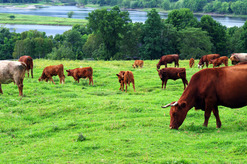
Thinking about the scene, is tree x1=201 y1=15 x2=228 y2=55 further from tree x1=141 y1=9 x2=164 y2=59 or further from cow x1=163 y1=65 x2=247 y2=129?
cow x1=163 y1=65 x2=247 y2=129

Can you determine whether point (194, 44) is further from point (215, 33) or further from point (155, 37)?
point (215, 33)

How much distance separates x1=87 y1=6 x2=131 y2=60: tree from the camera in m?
63.4

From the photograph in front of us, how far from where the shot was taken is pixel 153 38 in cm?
6431

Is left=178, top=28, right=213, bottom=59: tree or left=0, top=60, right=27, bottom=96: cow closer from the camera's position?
left=0, top=60, right=27, bottom=96: cow

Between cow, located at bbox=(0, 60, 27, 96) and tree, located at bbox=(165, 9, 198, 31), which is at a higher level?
tree, located at bbox=(165, 9, 198, 31)

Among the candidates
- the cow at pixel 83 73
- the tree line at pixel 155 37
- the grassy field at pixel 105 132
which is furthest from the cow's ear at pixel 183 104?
the tree line at pixel 155 37

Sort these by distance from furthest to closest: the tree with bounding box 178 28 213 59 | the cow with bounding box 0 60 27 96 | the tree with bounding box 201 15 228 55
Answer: the tree with bounding box 201 15 228 55 < the tree with bounding box 178 28 213 59 < the cow with bounding box 0 60 27 96

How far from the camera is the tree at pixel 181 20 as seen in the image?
7175cm

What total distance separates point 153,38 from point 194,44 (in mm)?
8790

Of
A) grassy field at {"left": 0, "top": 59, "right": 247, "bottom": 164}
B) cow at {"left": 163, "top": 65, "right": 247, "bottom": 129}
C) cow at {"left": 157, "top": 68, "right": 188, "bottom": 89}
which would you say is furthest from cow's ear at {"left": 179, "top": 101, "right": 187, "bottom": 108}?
cow at {"left": 157, "top": 68, "right": 188, "bottom": 89}

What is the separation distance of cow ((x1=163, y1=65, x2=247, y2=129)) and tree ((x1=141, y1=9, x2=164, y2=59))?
173ft

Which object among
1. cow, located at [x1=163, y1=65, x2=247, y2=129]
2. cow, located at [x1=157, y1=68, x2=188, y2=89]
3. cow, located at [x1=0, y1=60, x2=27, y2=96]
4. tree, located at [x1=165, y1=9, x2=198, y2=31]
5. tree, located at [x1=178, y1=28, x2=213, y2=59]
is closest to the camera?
cow, located at [x1=163, y1=65, x2=247, y2=129]

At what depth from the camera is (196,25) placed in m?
70.4

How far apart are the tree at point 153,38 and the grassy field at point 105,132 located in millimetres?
46744
